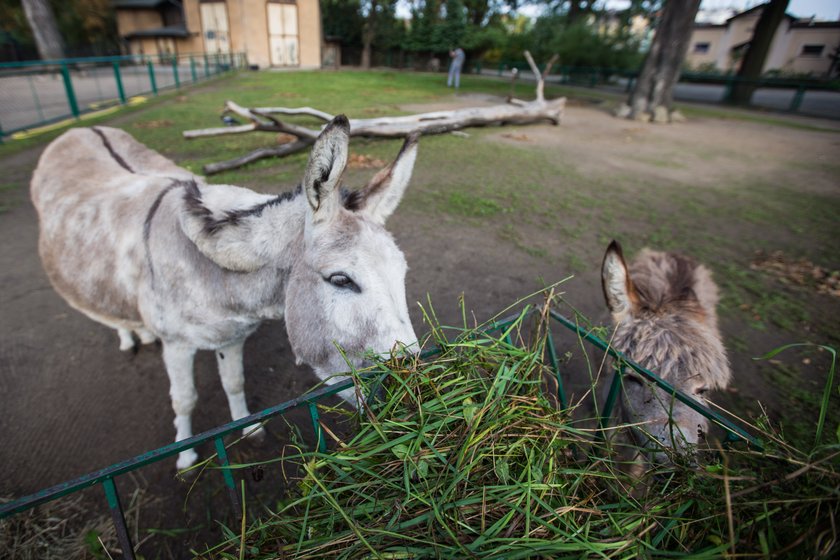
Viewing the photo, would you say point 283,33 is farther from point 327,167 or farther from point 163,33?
point 327,167

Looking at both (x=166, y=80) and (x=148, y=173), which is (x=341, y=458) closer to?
(x=148, y=173)

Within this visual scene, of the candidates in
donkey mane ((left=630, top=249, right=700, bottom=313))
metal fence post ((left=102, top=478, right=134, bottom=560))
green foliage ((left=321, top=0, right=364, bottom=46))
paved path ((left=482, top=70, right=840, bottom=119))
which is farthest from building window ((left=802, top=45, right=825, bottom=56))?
metal fence post ((left=102, top=478, right=134, bottom=560))

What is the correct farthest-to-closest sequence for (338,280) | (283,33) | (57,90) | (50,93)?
1. (283,33)
2. (57,90)
3. (50,93)
4. (338,280)

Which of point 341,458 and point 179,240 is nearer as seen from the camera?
point 341,458

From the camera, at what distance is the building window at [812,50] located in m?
43.7

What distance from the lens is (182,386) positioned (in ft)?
8.62

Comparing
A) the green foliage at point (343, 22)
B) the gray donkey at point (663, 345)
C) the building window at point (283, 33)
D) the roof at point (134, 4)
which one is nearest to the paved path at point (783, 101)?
the green foliage at point (343, 22)

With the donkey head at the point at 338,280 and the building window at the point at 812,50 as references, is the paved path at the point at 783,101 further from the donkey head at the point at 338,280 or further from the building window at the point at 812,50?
the donkey head at the point at 338,280

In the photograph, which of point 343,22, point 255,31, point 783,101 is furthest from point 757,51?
point 343,22

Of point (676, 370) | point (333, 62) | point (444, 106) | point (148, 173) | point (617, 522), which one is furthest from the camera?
point (333, 62)

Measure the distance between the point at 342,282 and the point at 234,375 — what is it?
1.67 metres

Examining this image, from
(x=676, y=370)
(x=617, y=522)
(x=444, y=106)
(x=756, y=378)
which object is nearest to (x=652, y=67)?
(x=444, y=106)

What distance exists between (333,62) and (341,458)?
45162 millimetres

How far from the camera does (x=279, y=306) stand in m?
2.23
